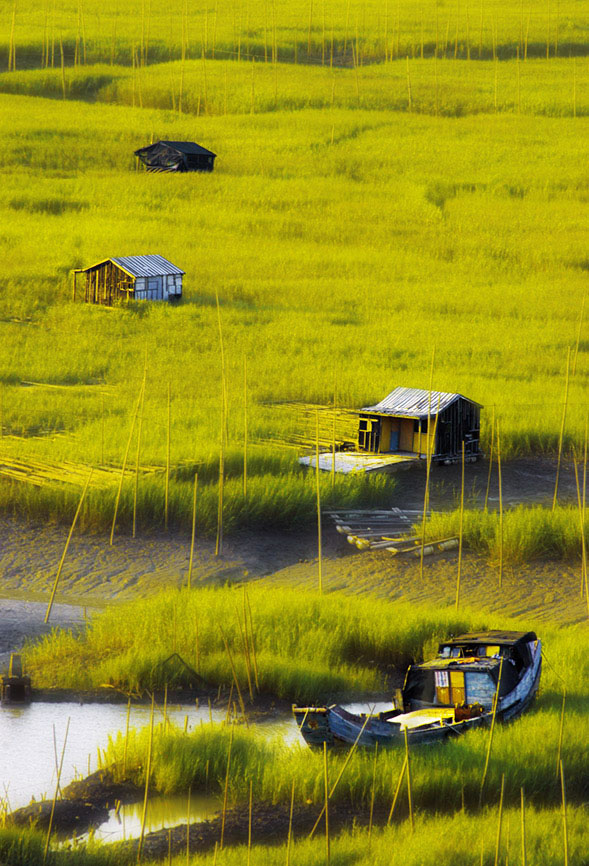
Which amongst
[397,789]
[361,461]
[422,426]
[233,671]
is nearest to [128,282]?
[422,426]

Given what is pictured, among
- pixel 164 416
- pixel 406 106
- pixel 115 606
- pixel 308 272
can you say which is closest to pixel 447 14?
pixel 406 106

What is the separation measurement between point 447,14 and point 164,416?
2615 inches

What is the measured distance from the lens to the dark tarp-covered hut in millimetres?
48781

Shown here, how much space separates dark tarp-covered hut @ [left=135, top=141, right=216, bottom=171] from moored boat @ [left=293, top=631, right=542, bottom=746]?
38626 millimetres

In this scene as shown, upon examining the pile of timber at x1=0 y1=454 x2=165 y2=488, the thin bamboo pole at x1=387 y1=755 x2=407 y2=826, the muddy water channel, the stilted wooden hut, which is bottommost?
the muddy water channel

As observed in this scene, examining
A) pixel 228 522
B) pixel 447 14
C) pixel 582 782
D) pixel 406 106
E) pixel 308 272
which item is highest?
pixel 447 14

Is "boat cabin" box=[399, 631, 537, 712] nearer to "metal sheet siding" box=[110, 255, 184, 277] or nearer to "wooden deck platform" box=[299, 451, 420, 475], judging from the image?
"wooden deck platform" box=[299, 451, 420, 475]

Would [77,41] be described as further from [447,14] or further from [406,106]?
[447,14]

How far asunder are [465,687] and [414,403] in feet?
28.9

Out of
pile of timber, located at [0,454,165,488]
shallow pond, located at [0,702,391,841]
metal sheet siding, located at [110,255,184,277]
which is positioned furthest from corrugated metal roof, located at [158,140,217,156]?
shallow pond, located at [0,702,391,841]

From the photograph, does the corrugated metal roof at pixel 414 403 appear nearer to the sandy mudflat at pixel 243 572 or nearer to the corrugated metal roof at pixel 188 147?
the sandy mudflat at pixel 243 572

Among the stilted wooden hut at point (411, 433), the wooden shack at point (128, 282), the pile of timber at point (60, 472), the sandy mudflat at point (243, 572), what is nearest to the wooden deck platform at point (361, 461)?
the stilted wooden hut at point (411, 433)

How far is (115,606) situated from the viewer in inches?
582

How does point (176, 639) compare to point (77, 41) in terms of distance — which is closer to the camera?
point (176, 639)
